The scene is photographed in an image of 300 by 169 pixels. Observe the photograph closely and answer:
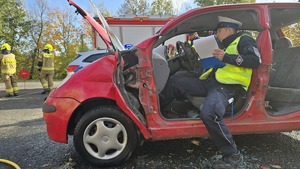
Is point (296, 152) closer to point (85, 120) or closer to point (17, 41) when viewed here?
point (85, 120)

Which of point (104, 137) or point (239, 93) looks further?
point (239, 93)

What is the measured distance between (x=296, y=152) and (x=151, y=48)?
7.21ft

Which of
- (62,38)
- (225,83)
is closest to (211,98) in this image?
(225,83)

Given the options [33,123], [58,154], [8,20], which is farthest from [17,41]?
[58,154]

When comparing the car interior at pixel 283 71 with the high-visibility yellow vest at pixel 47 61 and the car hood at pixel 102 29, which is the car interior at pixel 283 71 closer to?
the car hood at pixel 102 29

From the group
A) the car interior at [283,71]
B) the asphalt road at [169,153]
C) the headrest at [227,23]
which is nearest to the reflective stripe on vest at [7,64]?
the asphalt road at [169,153]

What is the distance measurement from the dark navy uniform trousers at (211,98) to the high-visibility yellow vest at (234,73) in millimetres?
86

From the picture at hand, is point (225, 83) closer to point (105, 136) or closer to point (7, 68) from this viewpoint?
point (105, 136)

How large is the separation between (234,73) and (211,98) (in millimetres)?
371

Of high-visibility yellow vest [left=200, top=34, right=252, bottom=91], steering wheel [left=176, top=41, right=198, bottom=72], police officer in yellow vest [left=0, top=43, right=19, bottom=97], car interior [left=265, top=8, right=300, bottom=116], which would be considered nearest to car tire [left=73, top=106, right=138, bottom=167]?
high-visibility yellow vest [left=200, top=34, right=252, bottom=91]

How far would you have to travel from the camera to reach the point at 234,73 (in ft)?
9.18

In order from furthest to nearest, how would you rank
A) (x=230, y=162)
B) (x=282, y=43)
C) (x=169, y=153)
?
(x=282, y=43) < (x=169, y=153) < (x=230, y=162)

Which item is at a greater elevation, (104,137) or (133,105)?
(133,105)

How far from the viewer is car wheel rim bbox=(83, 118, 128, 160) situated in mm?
2809
